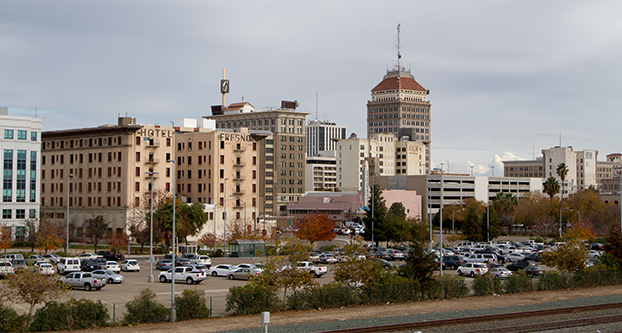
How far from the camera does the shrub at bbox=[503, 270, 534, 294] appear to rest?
50531 mm

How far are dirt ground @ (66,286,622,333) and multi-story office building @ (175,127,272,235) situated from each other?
8581cm

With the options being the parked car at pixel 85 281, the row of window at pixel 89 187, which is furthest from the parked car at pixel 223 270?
the row of window at pixel 89 187

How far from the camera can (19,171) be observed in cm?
10812

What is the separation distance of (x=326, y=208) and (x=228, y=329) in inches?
5900

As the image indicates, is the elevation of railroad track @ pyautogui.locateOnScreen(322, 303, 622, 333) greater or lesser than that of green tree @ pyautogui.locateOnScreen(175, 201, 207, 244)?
lesser

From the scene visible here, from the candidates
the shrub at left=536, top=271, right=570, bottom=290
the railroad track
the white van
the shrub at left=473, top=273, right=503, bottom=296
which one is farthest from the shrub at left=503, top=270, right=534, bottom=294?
the white van

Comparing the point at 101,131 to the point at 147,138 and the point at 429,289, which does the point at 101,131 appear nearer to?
the point at 147,138

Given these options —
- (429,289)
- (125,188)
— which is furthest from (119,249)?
(429,289)

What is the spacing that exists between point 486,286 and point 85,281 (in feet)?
106

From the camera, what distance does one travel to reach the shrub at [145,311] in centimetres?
3688

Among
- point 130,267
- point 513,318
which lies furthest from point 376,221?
point 513,318

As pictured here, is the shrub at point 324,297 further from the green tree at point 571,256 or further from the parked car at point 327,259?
the parked car at point 327,259

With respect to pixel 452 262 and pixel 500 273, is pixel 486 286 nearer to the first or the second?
pixel 500 273

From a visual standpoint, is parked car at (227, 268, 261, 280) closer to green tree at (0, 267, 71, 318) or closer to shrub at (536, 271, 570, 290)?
shrub at (536, 271, 570, 290)
